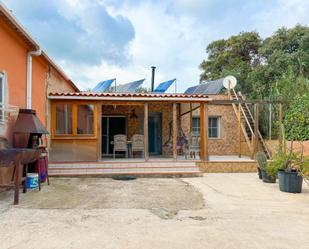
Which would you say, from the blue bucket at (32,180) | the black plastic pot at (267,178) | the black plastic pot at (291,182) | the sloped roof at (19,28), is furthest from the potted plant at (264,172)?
the sloped roof at (19,28)

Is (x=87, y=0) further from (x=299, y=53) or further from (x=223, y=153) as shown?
(x=299, y=53)

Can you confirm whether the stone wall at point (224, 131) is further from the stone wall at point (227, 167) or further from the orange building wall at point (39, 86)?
the orange building wall at point (39, 86)

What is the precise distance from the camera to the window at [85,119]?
10945mm

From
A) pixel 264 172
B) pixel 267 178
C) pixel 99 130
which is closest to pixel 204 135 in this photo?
pixel 264 172

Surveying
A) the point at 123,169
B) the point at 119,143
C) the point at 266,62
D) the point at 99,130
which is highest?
the point at 266,62

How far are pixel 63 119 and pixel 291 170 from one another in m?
7.71

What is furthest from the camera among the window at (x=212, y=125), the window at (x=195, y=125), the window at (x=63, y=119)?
the window at (x=212, y=125)

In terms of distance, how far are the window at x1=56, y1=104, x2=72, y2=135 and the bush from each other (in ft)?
27.1

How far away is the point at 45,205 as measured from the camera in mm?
5793

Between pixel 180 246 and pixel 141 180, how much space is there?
5591 mm

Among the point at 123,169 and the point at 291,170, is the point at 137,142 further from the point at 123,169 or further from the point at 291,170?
the point at 291,170

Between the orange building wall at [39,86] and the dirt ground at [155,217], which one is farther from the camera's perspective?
the orange building wall at [39,86]

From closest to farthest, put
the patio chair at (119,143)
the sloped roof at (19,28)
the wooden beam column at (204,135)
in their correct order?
the sloped roof at (19,28), the wooden beam column at (204,135), the patio chair at (119,143)

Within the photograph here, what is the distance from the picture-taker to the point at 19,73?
7801 millimetres
